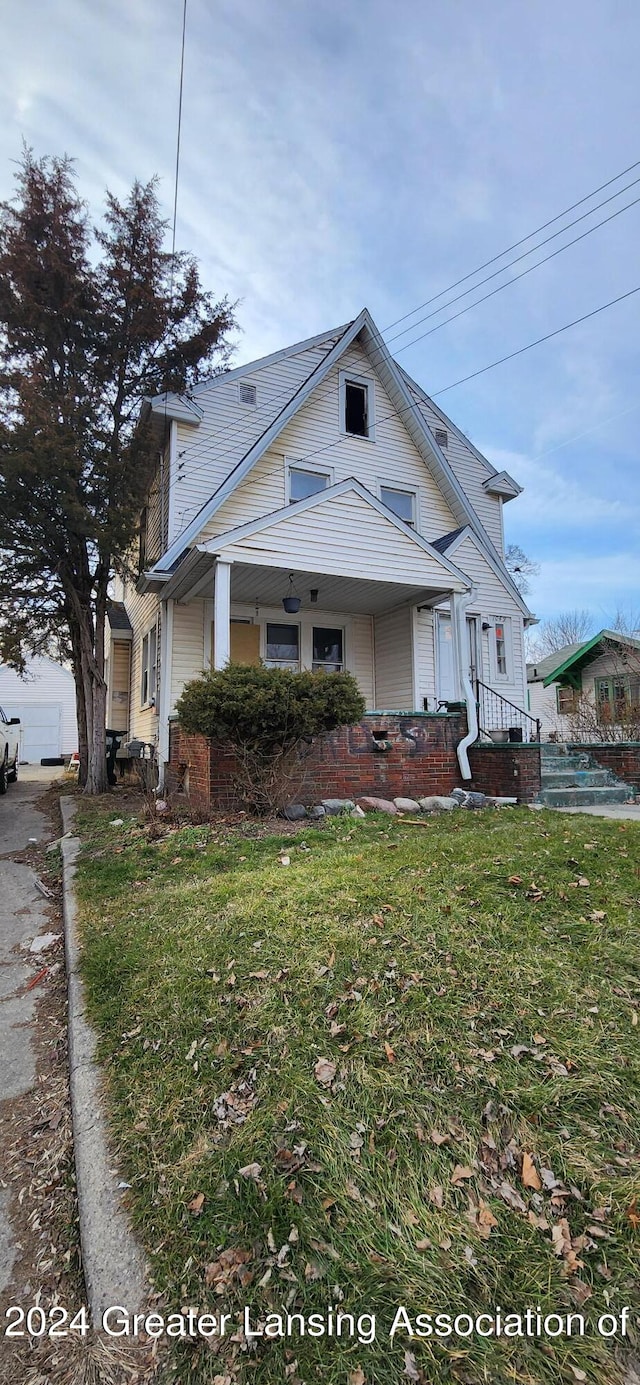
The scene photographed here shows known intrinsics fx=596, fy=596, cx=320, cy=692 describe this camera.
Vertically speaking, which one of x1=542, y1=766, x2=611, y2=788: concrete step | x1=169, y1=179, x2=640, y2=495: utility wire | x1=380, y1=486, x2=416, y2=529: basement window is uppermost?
x1=169, y1=179, x2=640, y2=495: utility wire

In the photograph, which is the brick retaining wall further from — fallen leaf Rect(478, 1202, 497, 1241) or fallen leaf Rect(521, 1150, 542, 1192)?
fallen leaf Rect(478, 1202, 497, 1241)

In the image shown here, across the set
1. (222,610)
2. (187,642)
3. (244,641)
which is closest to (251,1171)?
(222,610)

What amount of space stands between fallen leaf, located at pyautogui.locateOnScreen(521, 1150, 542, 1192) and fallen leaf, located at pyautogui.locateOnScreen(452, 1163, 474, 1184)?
0.15 meters

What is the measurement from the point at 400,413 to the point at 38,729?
23572 millimetres

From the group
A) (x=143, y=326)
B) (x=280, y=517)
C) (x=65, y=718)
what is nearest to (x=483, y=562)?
(x=280, y=517)

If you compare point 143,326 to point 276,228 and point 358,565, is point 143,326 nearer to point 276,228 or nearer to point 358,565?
point 276,228

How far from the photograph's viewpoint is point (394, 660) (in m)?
12.5

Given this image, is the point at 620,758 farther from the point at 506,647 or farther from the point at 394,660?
the point at 506,647

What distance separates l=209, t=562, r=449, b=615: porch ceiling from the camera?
32.1ft

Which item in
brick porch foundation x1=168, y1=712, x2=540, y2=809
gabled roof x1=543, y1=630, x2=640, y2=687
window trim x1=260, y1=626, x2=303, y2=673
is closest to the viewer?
brick porch foundation x1=168, y1=712, x2=540, y2=809

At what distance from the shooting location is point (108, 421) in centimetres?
1137

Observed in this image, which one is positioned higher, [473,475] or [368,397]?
[368,397]

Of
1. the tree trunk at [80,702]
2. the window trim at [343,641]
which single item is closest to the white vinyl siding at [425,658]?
the window trim at [343,641]

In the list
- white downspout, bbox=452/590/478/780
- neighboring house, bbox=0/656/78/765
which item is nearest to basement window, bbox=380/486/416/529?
white downspout, bbox=452/590/478/780
